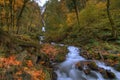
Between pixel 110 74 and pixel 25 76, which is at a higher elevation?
pixel 25 76

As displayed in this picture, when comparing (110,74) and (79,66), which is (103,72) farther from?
(79,66)

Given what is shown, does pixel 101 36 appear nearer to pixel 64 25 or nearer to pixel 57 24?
pixel 64 25

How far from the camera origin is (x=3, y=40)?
966 cm

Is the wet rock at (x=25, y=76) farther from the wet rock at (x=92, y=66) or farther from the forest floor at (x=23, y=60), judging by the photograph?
the wet rock at (x=92, y=66)

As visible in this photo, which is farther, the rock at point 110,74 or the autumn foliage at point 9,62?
the rock at point 110,74

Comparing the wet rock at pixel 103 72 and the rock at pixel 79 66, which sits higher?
the rock at pixel 79 66

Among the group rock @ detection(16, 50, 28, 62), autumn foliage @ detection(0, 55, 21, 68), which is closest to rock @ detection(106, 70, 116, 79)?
rock @ detection(16, 50, 28, 62)

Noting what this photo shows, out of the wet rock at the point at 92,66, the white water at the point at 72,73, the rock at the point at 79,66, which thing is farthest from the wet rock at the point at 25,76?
the wet rock at the point at 92,66

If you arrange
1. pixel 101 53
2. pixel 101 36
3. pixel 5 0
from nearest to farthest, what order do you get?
pixel 101 53
pixel 101 36
pixel 5 0

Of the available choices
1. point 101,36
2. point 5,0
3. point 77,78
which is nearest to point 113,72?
point 77,78

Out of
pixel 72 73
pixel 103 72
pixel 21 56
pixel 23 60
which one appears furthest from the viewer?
pixel 72 73

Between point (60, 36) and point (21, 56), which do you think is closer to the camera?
point (21, 56)

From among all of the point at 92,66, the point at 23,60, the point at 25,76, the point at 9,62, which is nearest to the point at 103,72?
the point at 92,66

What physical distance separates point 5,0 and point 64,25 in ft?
33.4
